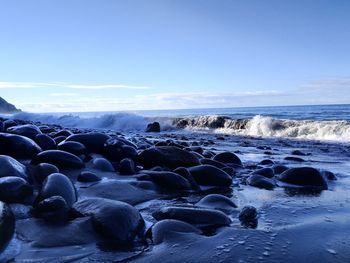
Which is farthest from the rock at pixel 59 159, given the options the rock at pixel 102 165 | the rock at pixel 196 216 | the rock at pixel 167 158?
the rock at pixel 196 216

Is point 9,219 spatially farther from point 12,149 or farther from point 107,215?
point 12,149

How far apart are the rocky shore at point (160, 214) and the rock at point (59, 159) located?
0.04ft

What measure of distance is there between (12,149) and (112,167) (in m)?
1.20

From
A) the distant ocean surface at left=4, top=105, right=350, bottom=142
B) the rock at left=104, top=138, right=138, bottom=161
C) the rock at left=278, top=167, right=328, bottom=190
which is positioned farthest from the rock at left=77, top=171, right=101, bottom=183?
the distant ocean surface at left=4, top=105, right=350, bottom=142

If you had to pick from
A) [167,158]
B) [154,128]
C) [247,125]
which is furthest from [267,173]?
[154,128]

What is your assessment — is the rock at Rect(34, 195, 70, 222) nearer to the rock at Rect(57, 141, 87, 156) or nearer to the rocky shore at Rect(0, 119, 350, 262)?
the rocky shore at Rect(0, 119, 350, 262)

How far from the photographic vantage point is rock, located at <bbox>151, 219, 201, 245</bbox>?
2402mm

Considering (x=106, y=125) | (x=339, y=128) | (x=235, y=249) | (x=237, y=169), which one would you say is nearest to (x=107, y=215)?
(x=235, y=249)

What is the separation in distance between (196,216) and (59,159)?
2149 mm

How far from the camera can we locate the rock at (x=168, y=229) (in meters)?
2.40

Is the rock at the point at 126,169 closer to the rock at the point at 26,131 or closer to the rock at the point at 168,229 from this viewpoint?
the rock at the point at 26,131

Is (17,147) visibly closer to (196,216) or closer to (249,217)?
(196,216)

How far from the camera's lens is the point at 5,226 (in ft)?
7.20

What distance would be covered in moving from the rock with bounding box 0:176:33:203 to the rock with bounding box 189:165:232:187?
78.2 inches
